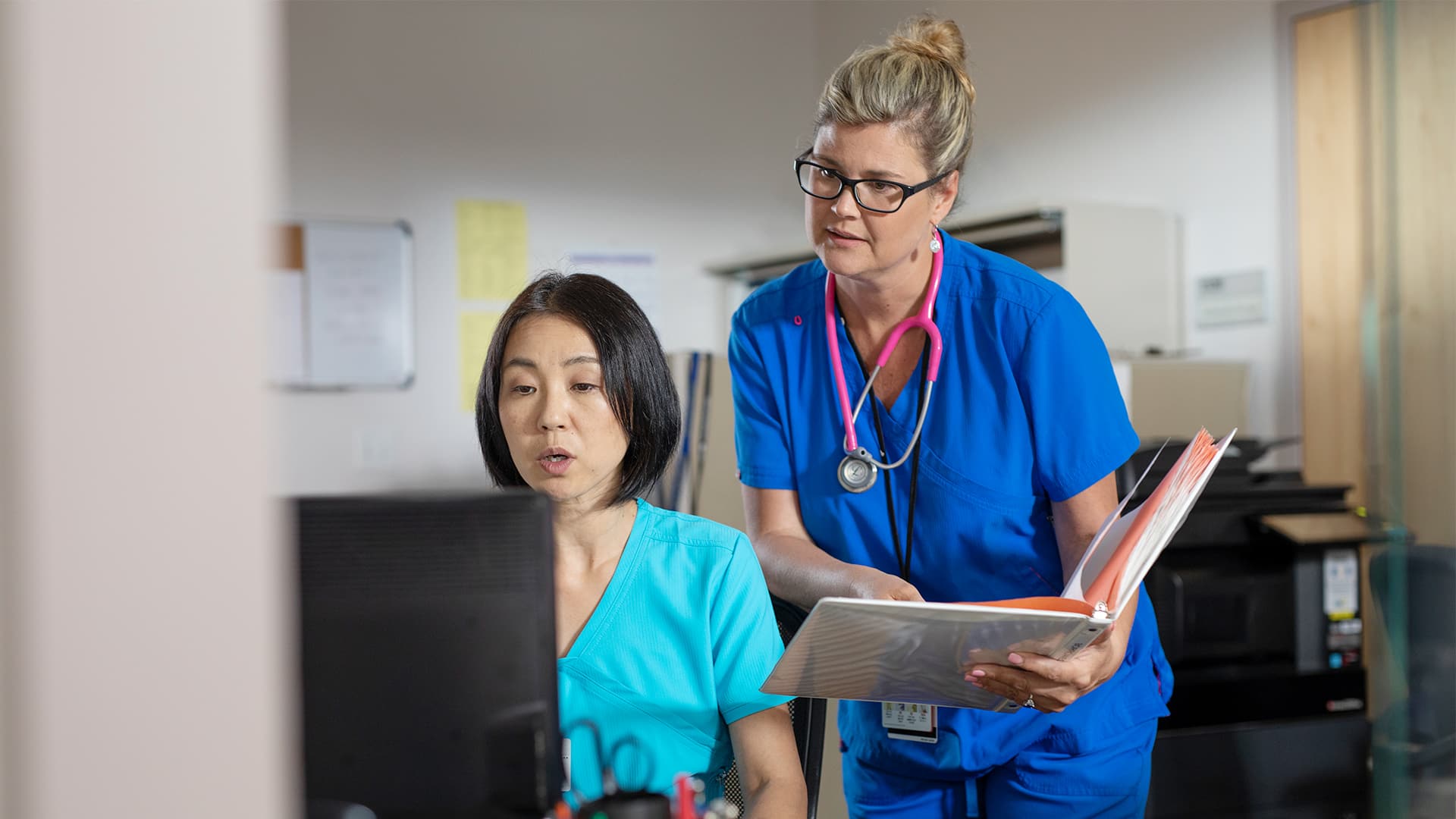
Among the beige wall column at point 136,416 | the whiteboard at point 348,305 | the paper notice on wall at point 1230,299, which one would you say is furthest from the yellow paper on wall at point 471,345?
the beige wall column at point 136,416

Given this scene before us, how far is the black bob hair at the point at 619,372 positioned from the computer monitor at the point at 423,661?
51 cm

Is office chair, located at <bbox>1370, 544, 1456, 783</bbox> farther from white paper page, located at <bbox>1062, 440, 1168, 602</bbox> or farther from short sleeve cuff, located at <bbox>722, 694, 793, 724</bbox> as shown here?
short sleeve cuff, located at <bbox>722, 694, 793, 724</bbox>

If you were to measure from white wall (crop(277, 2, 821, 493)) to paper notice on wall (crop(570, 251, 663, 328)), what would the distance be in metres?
0.04

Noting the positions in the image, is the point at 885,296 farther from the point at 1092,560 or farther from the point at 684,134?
the point at 684,134

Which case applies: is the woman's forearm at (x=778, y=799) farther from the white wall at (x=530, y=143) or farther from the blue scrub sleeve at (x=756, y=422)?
the white wall at (x=530, y=143)

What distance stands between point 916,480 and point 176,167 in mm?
1106

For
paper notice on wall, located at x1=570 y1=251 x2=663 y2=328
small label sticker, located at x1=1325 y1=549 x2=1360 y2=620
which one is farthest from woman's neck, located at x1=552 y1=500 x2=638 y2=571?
paper notice on wall, located at x1=570 y1=251 x2=663 y2=328

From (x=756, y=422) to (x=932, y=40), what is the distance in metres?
0.52

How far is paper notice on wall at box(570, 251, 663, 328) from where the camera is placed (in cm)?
401

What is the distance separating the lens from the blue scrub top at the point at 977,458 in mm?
1314

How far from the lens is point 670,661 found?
1137 millimetres

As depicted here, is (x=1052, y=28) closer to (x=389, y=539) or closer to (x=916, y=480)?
(x=916, y=480)

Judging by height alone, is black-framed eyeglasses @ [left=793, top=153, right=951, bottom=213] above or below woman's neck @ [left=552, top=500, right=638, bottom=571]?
above

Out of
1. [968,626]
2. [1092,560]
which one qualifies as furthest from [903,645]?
[1092,560]
